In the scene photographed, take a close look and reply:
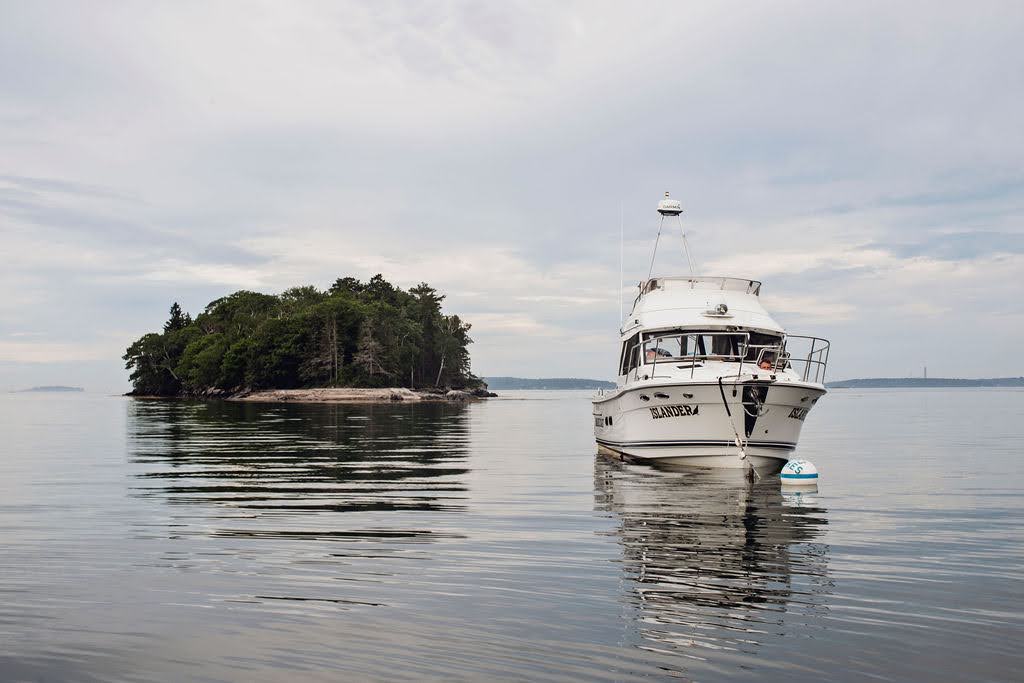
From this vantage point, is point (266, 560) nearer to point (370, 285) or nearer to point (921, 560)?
point (921, 560)

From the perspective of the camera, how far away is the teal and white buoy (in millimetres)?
19281

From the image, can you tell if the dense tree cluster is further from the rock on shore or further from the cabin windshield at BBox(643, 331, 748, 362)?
the cabin windshield at BBox(643, 331, 748, 362)

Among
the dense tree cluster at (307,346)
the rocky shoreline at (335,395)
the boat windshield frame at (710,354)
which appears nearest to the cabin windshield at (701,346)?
the boat windshield frame at (710,354)

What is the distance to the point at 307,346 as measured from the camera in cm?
12475

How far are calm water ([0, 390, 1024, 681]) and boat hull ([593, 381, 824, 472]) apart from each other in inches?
36.1

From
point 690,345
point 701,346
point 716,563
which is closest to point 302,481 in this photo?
point 690,345

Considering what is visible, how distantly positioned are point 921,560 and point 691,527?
341 cm

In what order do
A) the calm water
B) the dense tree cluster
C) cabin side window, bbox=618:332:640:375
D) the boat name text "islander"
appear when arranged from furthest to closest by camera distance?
the dense tree cluster → cabin side window, bbox=618:332:640:375 → the boat name text "islander" → the calm water

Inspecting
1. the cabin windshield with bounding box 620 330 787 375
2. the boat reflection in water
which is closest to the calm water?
the boat reflection in water

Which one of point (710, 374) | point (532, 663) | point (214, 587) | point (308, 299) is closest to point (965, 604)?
point (532, 663)

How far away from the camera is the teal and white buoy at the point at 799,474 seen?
19281 mm

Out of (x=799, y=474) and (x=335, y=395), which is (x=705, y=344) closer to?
(x=799, y=474)

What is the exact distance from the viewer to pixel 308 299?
15138 centimetres

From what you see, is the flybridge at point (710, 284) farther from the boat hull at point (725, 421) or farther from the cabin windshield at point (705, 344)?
the boat hull at point (725, 421)
